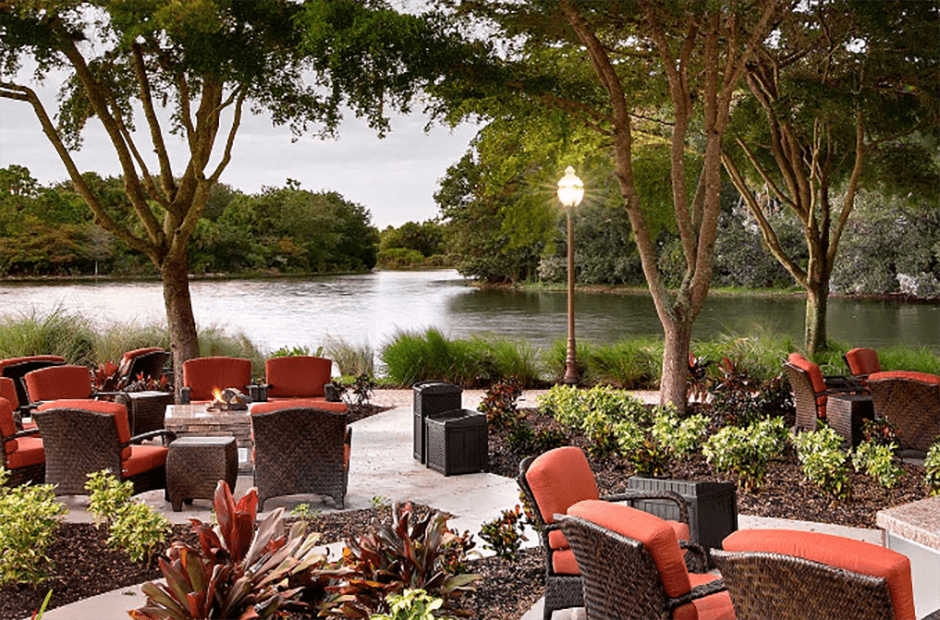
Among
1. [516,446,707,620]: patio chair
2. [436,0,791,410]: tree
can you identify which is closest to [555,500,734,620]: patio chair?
[516,446,707,620]: patio chair

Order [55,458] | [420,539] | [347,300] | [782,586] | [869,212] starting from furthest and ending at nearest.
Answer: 1. [869,212]
2. [347,300]
3. [55,458]
4. [420,539]
5. [782,586]

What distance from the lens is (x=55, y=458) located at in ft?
20.1

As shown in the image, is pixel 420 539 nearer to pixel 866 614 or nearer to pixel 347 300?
pixel 866 614

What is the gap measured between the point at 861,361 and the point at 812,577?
A: 7939 mm

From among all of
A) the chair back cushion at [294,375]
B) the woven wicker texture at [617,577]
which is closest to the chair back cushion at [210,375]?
the chair back cushion at [294,375]

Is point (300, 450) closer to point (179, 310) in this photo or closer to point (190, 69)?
point (179, 310)

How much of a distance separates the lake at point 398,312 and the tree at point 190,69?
3663 millimetres

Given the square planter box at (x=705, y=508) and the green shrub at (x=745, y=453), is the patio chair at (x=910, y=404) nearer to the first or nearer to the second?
the green shrub at (x=745, y=453)

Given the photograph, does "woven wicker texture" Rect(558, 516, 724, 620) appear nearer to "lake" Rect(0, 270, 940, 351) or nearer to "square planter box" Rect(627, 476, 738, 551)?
"square planter box" Rect(627, 476, 738, 551)

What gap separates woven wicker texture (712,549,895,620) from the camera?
7.97ft

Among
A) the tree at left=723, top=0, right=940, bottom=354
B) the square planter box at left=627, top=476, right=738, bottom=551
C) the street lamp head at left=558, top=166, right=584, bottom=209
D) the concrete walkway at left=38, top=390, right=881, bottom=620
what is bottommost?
the concrete walkway at left=38, top=390, right=881, bottom=620

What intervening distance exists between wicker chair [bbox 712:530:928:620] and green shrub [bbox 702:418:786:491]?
363 centimetres

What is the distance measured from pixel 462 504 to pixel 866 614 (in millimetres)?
4005

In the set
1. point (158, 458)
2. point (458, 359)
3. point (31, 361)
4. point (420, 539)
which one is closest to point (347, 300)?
point (458, 359)
